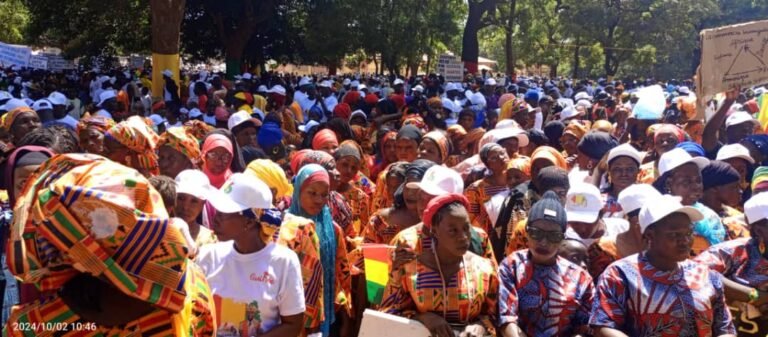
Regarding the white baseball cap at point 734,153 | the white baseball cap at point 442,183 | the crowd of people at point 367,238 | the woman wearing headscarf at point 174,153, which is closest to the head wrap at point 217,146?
the crowd of people at point 367,238

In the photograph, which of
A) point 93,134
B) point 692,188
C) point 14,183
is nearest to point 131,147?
point 93,134

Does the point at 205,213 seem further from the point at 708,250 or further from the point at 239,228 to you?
the point at 708,250

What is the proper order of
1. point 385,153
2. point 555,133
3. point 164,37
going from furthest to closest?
1. point 164,37
2. point 555,133
3. point 385,153

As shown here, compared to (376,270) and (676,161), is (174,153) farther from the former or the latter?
(676,161)

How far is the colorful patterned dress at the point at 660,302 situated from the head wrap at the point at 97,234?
189 cm

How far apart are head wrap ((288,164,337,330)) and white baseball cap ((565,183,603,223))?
4.48 ft

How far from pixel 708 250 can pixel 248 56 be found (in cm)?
2628

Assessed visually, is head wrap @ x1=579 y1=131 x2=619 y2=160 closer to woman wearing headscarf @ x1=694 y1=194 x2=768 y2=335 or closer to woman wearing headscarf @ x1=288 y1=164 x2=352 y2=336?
woman wearing headscarf @ x1=694 y1=194 x2=768 y2=335

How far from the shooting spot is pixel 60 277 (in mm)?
1942

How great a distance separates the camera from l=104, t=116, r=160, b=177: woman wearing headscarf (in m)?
4.96

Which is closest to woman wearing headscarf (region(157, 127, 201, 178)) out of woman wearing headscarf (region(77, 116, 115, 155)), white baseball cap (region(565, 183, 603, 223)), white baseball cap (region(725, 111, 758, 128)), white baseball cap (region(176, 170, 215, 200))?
woman wearing headscarf (region(77, 116, 115, 155))

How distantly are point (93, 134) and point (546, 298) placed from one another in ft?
11.7

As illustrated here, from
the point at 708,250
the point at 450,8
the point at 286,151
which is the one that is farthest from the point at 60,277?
the point at 450,8

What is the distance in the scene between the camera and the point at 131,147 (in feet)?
16.3
